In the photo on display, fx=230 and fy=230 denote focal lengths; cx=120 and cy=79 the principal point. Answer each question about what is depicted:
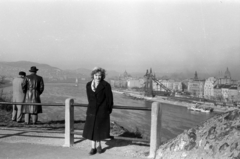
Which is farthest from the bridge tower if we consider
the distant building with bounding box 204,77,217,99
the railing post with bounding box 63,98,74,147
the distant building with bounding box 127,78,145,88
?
the railing post with bounding box 63,98,74,147

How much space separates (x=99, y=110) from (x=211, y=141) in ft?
5.71

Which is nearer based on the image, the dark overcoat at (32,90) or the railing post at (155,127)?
the railing post at (155,127)

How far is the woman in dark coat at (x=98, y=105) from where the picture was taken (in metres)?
3.73

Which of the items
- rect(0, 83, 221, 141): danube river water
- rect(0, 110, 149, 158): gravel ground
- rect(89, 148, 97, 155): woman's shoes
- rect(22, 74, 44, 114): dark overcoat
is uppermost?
rect(22, 74, 44, 114): dark overcoat

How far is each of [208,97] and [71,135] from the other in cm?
9473

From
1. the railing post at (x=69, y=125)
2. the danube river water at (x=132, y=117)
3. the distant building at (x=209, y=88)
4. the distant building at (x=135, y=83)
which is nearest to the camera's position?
the railing post at (x=69, y=125)

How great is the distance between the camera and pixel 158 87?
118312 mm

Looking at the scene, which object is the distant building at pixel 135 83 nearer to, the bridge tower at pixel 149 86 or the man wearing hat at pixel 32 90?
the bridge tower at pixel 149 86

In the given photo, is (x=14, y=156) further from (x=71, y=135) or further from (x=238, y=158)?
(x=238, y=158)

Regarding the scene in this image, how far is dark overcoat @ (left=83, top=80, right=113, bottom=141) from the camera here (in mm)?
3736

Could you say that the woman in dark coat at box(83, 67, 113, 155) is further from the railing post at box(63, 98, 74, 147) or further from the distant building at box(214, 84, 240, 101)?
the distant building at box(214, 84, 240, 101)

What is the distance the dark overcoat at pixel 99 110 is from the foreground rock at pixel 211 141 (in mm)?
1041

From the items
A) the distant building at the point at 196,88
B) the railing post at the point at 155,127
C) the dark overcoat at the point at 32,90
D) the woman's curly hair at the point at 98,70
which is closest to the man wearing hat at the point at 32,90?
the dark overcoat at the point at 32,90

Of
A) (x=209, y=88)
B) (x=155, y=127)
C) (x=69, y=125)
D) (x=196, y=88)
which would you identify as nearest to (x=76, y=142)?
(x=69, y=125)
